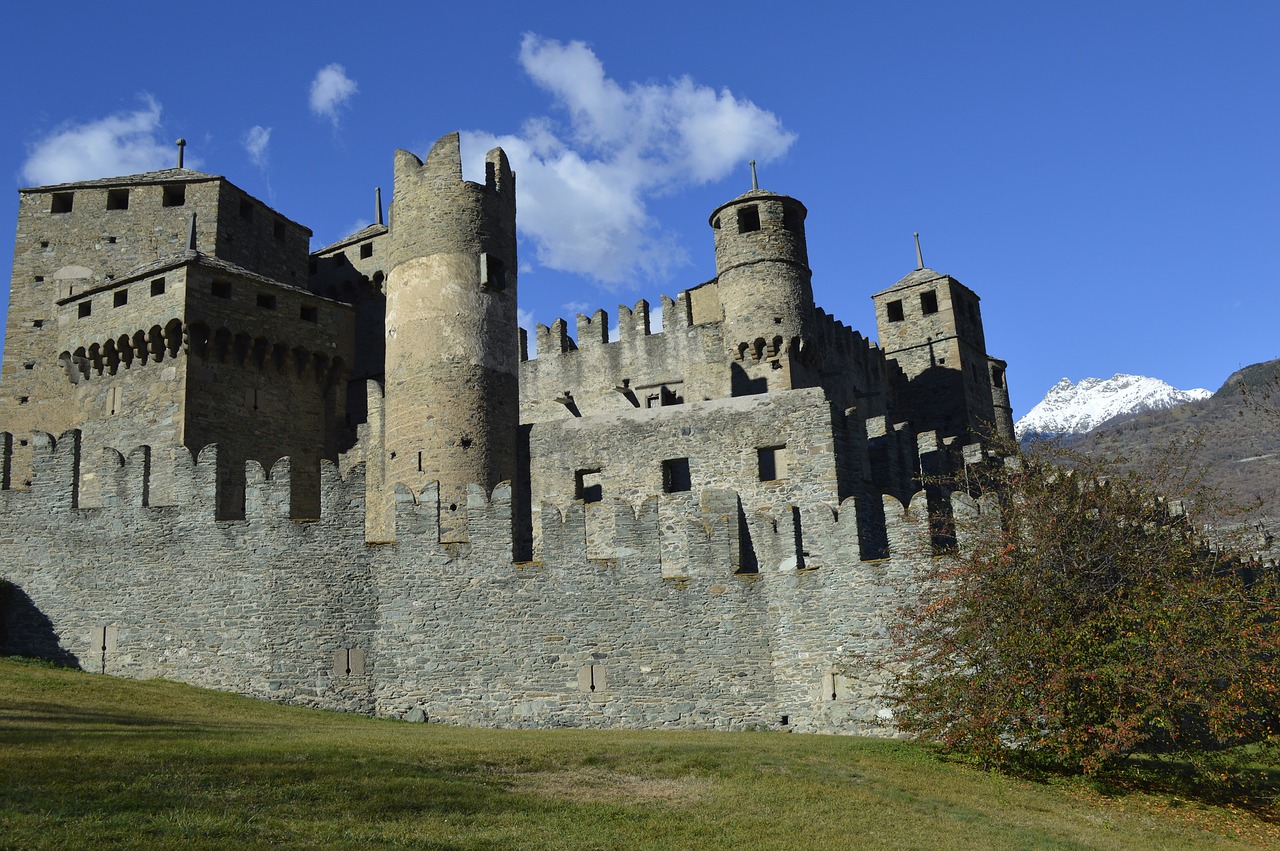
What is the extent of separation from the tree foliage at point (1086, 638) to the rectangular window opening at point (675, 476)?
9432 millimetres

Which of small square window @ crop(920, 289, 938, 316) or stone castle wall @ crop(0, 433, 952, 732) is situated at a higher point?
small square window @ crop(920, 289, 938, 316)

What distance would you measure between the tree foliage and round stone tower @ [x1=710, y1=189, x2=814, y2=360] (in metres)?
15.5

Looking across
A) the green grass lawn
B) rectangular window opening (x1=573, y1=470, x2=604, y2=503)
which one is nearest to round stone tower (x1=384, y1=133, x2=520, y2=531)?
rectangular window opening (x1=573, y1=470, x2=604, y2=503)

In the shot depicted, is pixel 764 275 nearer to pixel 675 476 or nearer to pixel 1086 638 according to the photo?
pixel 675 476

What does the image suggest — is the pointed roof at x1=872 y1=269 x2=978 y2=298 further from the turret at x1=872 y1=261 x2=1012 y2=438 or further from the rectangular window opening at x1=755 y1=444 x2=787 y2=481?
the rectangular window opening at x1=755 y1=444 x2=787 y2=481

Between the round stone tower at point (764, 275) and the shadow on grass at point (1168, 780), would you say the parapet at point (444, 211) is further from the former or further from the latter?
the shadow on grass at point (1168, 780)

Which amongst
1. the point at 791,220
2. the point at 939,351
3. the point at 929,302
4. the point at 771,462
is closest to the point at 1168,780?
the point at 771,462

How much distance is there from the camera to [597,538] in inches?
1062

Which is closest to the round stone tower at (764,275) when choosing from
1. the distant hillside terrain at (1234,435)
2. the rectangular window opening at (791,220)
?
the rectangular window opening at (791,220)

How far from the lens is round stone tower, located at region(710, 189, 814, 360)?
115ft

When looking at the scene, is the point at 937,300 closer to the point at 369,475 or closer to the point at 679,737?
the point at 369,475

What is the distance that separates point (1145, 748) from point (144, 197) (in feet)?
102

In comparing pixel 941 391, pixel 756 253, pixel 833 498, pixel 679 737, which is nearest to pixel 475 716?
pixel 679 737

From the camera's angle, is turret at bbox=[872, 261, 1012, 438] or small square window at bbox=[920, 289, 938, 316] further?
small square window at bbox=[920, 289, 938, 316]
